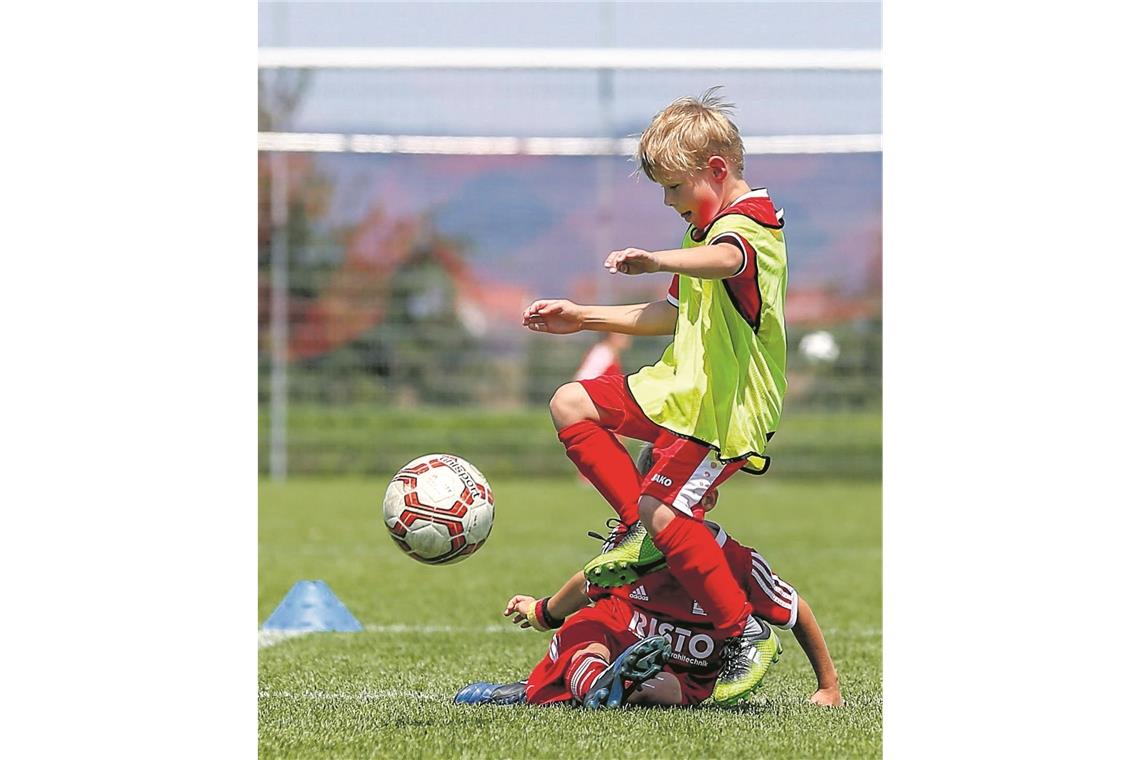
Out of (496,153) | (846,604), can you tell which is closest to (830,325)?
(496,153)

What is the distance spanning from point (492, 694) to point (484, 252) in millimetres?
14809

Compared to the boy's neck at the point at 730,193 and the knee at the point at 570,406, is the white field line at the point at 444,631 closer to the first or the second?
the knee at the point at 570,406

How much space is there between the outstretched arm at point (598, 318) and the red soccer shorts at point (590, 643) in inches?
31.5

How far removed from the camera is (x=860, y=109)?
14.0 metres

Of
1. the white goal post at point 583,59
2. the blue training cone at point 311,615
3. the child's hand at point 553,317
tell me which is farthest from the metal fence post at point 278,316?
the child's hand at point 553,317

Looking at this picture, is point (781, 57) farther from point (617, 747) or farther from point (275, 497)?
point (617, 747)

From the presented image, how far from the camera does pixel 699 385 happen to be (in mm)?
3893

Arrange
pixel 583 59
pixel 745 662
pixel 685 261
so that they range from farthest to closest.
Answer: pixel 583 59, pixel 745 662, pixel 685 261

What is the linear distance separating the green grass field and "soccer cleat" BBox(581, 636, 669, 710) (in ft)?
0.33

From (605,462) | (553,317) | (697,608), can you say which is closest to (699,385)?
(605,462)

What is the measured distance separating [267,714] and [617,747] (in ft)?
3.49

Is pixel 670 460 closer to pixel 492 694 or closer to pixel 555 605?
pixel 555 605

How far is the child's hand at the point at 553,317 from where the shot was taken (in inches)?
157

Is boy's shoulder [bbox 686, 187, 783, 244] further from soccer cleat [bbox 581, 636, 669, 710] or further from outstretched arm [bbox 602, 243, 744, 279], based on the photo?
soccer cleat [bbox 581, 636, 669, 710]
